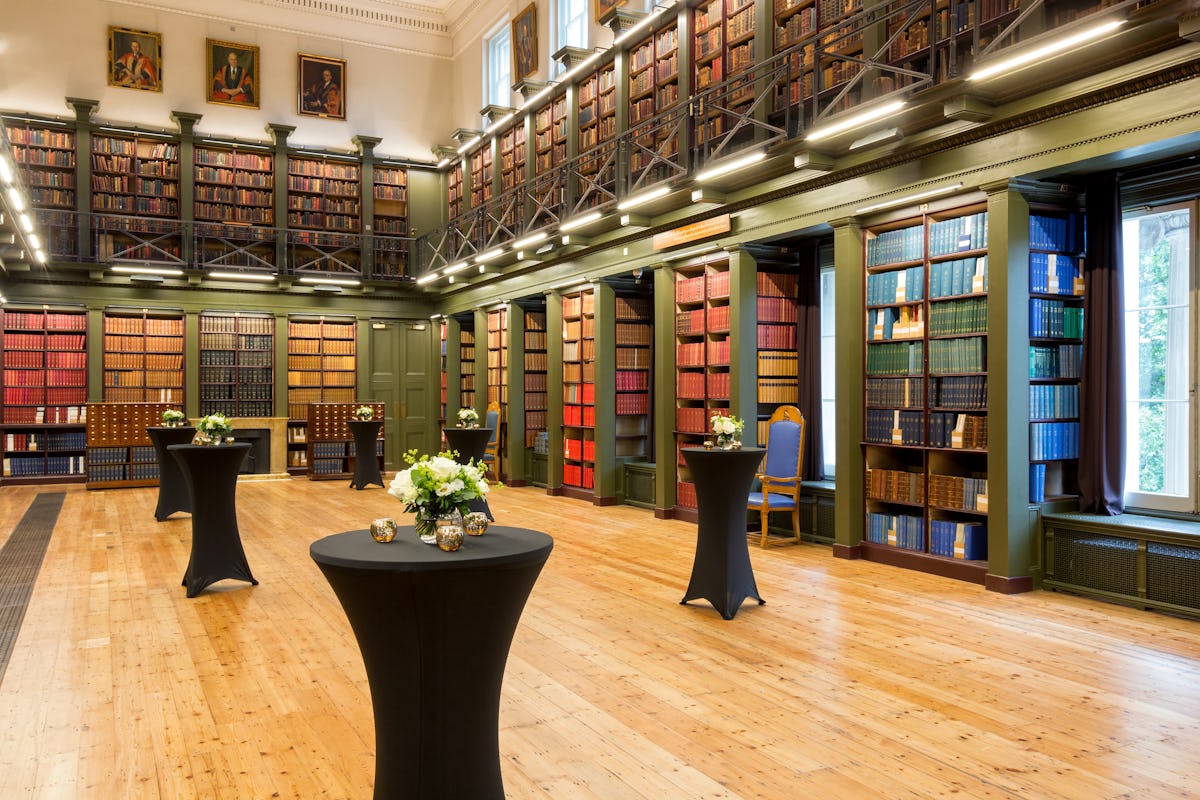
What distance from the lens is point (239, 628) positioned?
16.4 ft

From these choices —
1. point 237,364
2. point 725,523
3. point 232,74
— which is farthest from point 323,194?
point 725,523

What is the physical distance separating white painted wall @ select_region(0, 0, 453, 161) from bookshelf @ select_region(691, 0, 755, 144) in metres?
7.55

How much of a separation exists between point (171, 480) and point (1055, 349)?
840 cm

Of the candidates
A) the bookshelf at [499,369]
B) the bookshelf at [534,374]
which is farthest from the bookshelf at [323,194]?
the bookshelf at [534,374]

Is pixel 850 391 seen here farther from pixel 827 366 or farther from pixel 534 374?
pixel 534 374

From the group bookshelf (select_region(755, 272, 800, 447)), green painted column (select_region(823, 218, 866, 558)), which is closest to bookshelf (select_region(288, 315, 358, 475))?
A: bookshelf (select_region(755, 272, 800, 447))

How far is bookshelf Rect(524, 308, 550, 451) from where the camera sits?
12.8m

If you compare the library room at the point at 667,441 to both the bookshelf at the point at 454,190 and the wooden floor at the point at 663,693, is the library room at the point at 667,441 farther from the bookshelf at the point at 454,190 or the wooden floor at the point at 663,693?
the bookshelf at the point at 454,190

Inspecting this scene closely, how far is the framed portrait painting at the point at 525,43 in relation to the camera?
13109mm

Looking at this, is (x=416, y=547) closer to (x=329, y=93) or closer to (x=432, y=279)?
(x=432, y=279)

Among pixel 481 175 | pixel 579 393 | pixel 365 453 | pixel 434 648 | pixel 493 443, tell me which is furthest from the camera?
pixel 481 175

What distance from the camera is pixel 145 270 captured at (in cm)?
1320

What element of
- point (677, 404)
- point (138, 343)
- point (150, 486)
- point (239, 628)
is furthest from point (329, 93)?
point (239, 628)

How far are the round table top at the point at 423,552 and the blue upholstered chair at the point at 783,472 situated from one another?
4.92 metres
